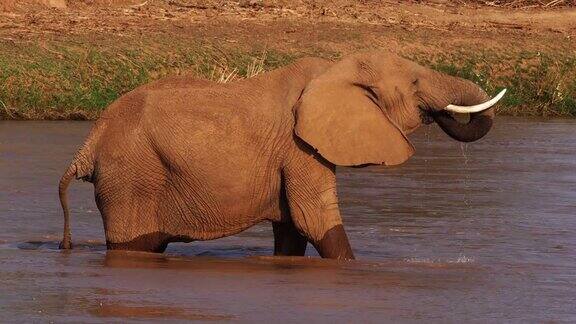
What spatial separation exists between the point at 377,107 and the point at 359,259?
1.02 m

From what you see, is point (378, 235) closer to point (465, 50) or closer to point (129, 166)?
point (129, 166)

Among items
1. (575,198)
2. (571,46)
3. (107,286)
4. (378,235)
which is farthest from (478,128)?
(571,46)

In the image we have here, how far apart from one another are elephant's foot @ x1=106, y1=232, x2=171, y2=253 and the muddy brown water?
0.11 metres

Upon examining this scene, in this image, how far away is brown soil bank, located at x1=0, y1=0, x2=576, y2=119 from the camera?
21562mm

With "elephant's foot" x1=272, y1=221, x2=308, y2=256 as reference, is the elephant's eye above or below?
above

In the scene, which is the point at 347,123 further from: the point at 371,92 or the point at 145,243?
the point at 145,243

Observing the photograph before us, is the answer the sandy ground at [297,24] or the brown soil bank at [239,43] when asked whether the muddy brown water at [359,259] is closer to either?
the brown soil bank at [239,43]

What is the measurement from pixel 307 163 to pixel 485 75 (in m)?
14.6

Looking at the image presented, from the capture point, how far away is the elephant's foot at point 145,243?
10852 millimetres

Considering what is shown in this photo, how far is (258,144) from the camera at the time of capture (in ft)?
35.1

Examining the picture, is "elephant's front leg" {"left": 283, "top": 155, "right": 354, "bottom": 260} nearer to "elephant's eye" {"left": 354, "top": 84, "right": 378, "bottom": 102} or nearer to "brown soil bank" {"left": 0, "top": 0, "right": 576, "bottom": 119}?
"elephant's eye" {"left": 354, "top": 84, "right": 378, "bottom": 102}

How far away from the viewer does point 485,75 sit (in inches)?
981

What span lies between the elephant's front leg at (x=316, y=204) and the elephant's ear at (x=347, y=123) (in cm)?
15

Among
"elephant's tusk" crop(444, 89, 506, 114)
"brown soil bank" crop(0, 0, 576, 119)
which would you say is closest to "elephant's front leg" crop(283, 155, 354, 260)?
"elephant's tusk" crop(444, 89, 506, 114)
